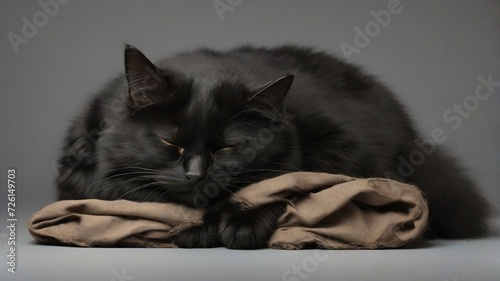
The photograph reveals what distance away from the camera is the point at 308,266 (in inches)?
104

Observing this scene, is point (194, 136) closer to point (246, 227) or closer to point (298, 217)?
point (246, 227)

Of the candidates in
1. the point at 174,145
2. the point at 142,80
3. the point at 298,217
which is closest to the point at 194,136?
the point at 174,145

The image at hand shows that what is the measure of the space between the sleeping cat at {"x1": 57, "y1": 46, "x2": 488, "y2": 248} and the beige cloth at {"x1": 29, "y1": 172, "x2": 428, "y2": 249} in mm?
62

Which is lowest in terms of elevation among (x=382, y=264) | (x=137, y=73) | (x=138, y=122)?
(x=382, y=264)

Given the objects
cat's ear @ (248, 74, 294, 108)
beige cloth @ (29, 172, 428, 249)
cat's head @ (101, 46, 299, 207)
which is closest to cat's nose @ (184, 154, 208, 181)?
cat's head @ (101, 46, 299, 207)

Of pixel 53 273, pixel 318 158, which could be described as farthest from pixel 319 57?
pixel 53 273

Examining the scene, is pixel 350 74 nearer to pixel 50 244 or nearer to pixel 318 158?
pixel 318 158

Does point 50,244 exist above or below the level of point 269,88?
below

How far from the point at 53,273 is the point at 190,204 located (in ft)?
2.10

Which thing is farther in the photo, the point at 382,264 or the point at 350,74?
the point at 350,74

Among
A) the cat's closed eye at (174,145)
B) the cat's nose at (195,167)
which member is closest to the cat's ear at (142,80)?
the cat's closed eye at (174,145)

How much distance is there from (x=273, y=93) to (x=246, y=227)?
514mm

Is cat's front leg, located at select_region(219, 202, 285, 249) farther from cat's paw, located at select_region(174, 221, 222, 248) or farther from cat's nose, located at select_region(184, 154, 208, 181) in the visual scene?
cat's nose, located at select_region(184, 154, 208, 181)

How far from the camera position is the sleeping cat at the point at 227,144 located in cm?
290
